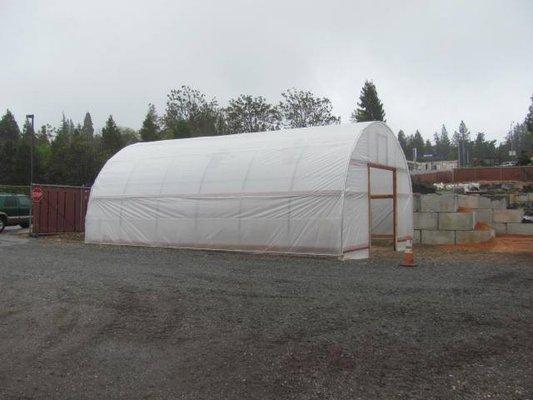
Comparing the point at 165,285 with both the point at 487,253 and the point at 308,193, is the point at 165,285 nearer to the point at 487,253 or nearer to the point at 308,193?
the point at 308,193

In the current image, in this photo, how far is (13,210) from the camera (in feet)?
86.9

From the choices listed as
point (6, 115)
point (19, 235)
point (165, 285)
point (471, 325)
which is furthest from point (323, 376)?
point (6, 115)

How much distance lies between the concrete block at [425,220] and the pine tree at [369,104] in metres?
46.0

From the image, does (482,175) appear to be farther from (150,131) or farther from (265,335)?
(265,335)

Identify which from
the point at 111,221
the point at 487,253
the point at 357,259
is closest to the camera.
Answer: the point at 357,259

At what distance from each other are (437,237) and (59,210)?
16472 millimetres

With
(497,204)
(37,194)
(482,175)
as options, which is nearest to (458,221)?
(497,204)

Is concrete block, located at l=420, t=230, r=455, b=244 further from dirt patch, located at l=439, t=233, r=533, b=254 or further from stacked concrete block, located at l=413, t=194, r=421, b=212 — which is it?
stacked concrete block, located at l=413, t=194, r=421, b=212

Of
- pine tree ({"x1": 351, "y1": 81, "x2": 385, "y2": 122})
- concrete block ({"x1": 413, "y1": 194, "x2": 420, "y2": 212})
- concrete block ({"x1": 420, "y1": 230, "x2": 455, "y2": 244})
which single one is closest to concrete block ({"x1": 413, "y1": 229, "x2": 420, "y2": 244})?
concrete block ({"x1": 420, "y1": 230, "x2": 455, "y2": 244})

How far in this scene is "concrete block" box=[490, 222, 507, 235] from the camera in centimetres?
2150

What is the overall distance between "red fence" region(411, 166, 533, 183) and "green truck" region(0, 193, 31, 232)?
3209 centimetres

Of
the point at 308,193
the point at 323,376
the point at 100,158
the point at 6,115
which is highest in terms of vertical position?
the point at 6,115

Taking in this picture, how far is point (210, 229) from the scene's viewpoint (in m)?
17.6

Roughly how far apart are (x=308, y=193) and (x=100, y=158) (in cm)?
4037
